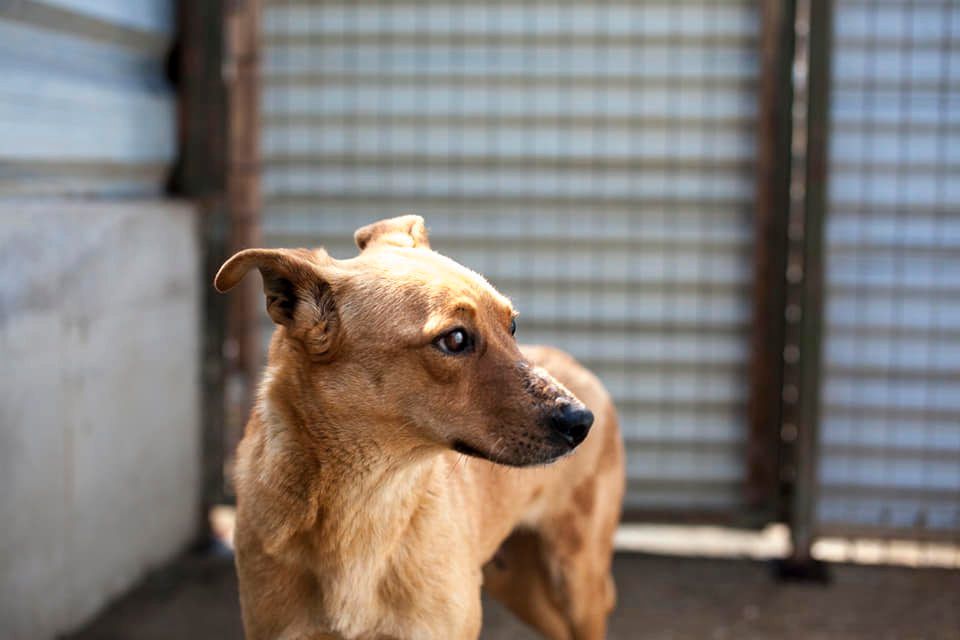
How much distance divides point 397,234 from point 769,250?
270cm

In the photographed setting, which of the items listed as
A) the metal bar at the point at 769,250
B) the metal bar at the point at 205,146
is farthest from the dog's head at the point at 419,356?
the metal bar at the point at 769,250

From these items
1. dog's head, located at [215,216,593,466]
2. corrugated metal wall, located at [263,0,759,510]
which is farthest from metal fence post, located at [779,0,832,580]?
dog's head, located at [215,216,593,466]

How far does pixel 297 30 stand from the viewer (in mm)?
5781

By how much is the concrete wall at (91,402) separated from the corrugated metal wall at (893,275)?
2.96 m

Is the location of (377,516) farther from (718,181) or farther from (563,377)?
(718,181)

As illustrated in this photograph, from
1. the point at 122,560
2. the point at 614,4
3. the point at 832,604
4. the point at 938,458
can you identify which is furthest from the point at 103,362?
the point at 938,458

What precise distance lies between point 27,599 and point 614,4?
3.59 m

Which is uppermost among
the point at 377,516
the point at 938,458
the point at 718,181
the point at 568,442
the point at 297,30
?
the point at 297,30

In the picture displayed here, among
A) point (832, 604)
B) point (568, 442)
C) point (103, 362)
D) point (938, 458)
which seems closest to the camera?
point (568, 442)

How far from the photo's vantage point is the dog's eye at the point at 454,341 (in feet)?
9.42

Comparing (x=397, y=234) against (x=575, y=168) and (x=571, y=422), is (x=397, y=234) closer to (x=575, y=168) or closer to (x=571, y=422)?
(x=571, y=422)

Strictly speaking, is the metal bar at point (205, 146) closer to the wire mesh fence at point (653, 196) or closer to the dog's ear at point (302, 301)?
the wire mesh fence at point (653, 196)

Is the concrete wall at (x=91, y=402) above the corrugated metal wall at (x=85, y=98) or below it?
below

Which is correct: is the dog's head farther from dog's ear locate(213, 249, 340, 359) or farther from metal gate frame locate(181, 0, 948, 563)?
metal gate frame locate(181, 0, 948, 563)
